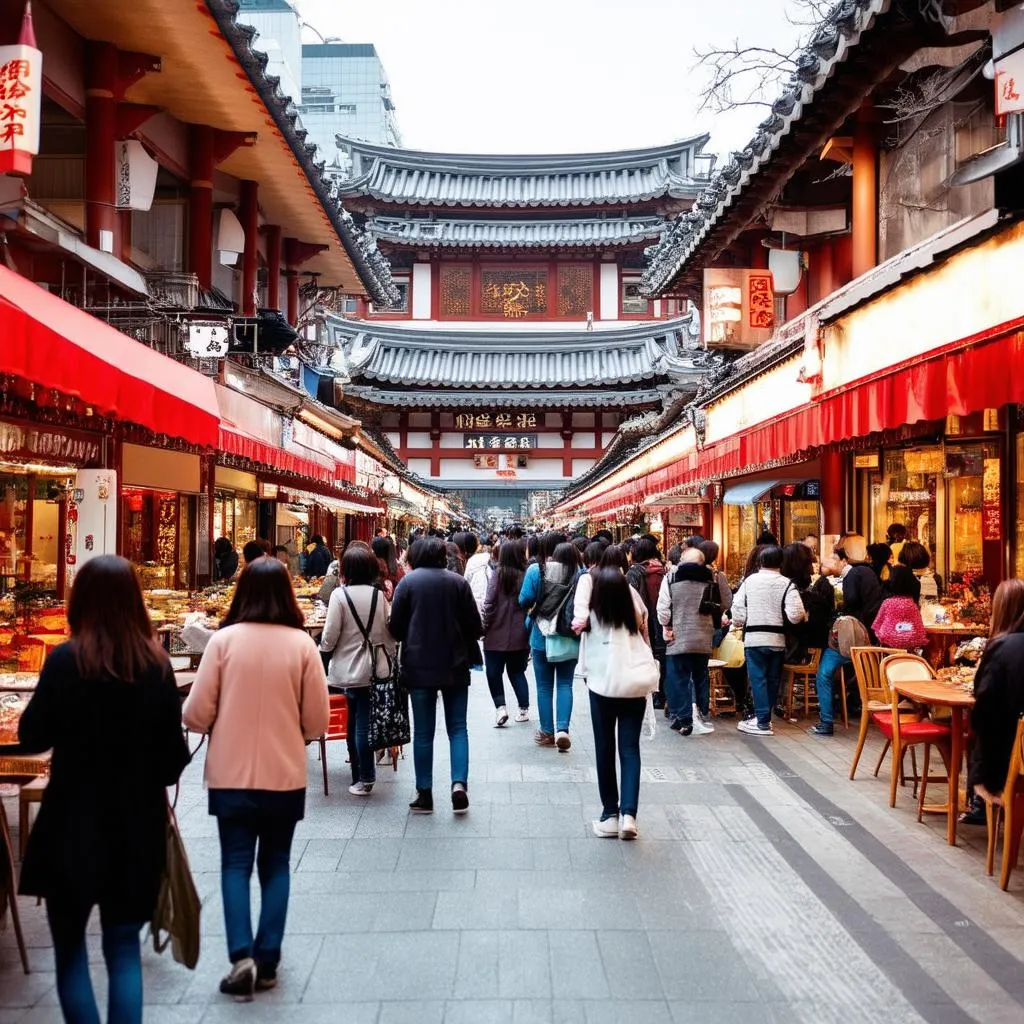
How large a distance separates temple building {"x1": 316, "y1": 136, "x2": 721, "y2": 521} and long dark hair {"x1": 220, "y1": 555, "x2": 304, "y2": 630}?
30.3 metres

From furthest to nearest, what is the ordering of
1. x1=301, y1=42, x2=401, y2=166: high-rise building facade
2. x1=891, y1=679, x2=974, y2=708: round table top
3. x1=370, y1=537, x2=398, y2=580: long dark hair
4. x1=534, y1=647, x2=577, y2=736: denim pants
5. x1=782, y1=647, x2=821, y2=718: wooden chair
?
x1=301, y1=42, x2=401, y2=166: high-rise building facade, x1=370, y1=537, x2=398, y2=580: long dark hair, x1=782, y1=647, x2=821, y2=718: wooden chair, x1=534, y1=647, x2=577, y2=736: denim pants, x1=891, y1=679, x2=974, y2=708: round table top

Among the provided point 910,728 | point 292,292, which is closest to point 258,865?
point 910,728

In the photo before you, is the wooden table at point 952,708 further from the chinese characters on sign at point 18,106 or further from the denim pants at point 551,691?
the chinese characters on sign at point 18,106

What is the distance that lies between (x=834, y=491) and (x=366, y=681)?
8.66 metres

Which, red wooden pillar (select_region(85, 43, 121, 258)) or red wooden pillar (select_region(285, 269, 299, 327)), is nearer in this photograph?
red wooden pillar (select_region(85, 43, 121, 258))

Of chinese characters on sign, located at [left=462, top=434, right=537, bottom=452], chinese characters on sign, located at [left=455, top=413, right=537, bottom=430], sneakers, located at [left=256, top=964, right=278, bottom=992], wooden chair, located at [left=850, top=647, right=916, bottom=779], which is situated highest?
chinese characters on sign, located at [left=455, top=413, right=537, bottom=430]

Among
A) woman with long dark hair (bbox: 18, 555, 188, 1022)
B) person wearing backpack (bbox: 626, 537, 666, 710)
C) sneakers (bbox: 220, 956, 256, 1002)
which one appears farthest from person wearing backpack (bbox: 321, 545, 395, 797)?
person wearing backpack (bbox: 626, 537, 666, 710)

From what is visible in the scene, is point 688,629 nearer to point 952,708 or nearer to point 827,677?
point 827,677

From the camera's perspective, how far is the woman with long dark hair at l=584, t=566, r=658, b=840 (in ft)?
21.4

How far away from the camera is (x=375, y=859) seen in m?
6.15

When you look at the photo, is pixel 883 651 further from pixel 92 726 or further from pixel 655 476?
pixel 655 476

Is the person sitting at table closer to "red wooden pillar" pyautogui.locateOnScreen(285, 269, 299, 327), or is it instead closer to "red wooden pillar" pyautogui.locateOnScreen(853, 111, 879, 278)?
"red wooden pillar" pyautogui.locateOnScreen(853, 111, 879, 278)

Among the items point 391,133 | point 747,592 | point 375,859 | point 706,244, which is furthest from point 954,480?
point 391,133

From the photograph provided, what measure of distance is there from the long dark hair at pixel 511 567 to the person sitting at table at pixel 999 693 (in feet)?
16.3
